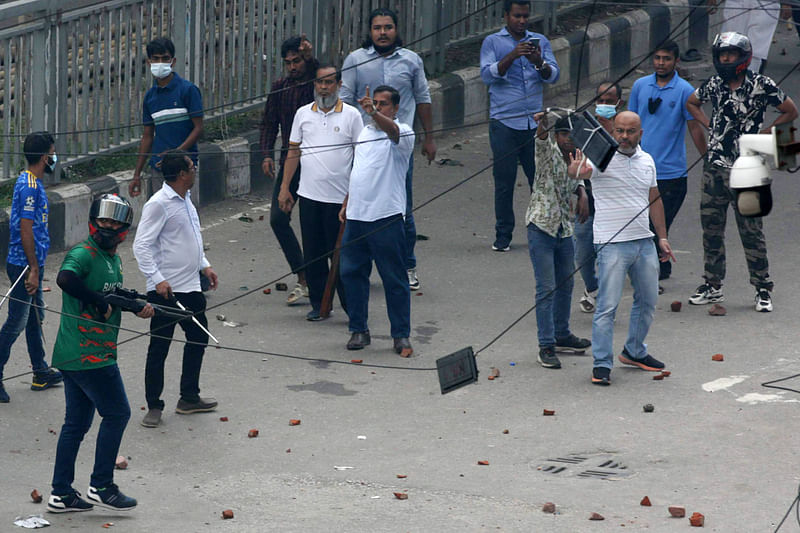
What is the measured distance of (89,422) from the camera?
6715 mm

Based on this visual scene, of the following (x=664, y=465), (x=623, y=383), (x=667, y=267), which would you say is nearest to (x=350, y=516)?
(x=664, y=465)

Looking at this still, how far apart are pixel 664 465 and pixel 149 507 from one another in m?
2.58

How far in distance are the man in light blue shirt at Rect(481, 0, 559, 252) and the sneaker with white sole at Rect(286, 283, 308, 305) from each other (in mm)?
1794

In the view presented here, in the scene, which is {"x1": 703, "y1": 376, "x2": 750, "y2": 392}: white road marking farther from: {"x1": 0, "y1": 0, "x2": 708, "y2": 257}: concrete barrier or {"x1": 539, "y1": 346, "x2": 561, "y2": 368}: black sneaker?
{"x1": 0, "y1": 0, "x2": 708, "y2": 257}: concrete barrier

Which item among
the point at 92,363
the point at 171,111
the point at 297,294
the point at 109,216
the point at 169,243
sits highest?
the point at 171,111

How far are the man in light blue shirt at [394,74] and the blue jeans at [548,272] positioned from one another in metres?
1.79

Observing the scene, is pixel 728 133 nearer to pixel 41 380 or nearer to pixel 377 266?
pixel 377 266

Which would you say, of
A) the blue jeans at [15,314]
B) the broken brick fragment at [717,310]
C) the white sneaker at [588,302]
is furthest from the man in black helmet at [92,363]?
the broken brick fragment at [717,310]

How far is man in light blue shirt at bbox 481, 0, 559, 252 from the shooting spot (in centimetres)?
1098

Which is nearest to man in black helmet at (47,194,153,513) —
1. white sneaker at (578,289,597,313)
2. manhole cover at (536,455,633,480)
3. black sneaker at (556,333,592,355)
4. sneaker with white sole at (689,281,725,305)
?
manhole cover at (536,455,633,480)

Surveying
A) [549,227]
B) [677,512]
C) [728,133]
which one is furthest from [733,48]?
[677,512]

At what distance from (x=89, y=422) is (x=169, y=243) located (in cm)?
142

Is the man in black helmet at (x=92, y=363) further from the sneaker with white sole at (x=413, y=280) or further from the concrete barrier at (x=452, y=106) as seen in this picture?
the sneaker with white sole at (x=413, y=280)

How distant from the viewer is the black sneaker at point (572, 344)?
29.3 ft
